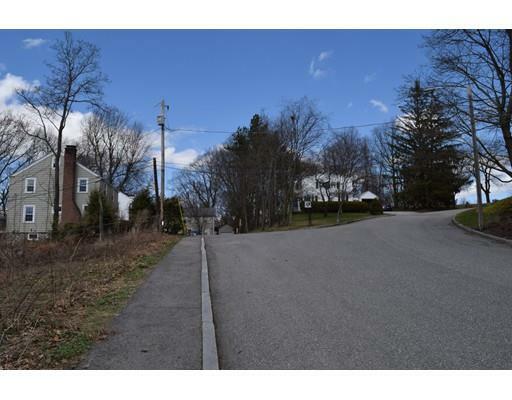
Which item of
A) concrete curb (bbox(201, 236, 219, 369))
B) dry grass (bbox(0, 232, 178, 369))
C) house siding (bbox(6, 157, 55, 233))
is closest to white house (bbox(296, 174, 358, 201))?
house siding (bbox(6, 157, 55, 233))

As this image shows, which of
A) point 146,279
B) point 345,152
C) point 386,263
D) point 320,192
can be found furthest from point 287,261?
point 320,192

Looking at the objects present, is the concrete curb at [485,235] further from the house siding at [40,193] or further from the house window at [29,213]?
the house window at [29,213]

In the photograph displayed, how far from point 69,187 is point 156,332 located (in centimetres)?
3775

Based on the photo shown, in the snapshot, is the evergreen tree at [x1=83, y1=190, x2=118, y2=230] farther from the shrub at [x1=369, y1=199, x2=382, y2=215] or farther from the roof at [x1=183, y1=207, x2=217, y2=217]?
the roof at [x1=183, y1=207, x2=217, y2=217]

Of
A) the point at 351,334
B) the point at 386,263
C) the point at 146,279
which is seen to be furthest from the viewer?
the point at 386,263

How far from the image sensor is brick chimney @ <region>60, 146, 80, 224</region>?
3834 cm

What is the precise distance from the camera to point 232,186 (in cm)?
4800

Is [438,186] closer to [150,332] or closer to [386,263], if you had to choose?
[386,263]

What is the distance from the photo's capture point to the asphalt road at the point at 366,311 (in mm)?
3994

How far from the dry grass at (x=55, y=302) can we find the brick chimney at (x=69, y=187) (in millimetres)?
29029

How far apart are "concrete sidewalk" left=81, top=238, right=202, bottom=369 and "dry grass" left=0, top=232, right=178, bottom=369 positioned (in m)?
0.23

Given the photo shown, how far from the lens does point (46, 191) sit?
129 ft

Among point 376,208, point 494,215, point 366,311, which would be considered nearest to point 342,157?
point 376,208

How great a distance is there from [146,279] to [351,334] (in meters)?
5.29
